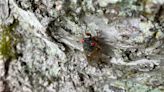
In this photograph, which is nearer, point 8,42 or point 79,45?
point 79,45

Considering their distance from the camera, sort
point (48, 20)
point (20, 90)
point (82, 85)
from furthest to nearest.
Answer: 1. point (20, 90)
2. point (82, 85)
3. point (48, 20)

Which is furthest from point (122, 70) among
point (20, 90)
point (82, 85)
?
point (20, 90)

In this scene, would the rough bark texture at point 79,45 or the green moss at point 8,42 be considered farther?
the green moss at point 8,42

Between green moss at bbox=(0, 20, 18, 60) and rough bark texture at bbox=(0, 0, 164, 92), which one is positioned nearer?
rough bark texture at bbox=(0, 0, 164, 92)

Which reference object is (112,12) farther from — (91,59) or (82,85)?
(82,85)

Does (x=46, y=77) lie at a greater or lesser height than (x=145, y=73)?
lesser
